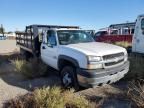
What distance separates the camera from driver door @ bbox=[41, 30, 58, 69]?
22.7ft

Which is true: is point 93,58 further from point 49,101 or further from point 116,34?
point 116,34

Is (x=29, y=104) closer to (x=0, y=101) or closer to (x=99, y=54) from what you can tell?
(x=0, y=101)

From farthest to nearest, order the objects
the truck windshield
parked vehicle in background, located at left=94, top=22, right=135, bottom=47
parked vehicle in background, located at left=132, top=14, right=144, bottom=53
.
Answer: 1. parked vehicle in background, located at left=94, top=22, right=135, bottom=47
2. parked vehicle in background, located at left=132, top=14, right=144, bottom=53
3. the truck windshield

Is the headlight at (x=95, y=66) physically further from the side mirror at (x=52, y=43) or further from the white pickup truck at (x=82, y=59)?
the side mirror at (x=52, y=43)

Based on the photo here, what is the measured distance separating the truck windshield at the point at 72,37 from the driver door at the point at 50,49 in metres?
0.24

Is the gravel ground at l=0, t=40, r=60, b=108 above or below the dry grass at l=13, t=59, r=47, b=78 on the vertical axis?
below

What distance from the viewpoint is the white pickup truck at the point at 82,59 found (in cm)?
528

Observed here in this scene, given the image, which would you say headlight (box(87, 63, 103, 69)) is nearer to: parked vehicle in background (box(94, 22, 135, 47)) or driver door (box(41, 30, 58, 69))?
driver door (box(41, 30, 58, 69))

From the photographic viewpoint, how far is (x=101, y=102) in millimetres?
5008

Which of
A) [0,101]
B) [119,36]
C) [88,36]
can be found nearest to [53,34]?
[88,36]

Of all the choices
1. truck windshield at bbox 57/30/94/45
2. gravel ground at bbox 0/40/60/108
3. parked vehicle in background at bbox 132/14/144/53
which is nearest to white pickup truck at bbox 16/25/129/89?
truck windshield at bbox 57/30/94/45

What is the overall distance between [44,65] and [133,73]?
10.7 ft

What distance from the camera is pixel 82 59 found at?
211 inches

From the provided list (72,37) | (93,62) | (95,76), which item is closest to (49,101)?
(95,76)
